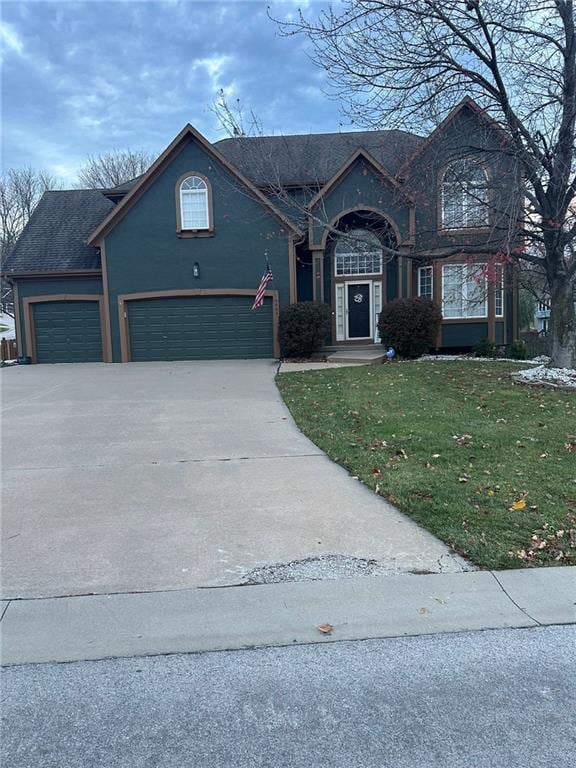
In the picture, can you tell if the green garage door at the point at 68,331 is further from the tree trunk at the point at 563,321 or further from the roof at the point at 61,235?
the tree trunk at the point at 563,321

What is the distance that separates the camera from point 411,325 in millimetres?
16375

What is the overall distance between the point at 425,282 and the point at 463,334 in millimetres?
2185

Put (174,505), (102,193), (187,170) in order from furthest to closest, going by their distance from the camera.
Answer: (102,193) → (187,170) → (174,505)

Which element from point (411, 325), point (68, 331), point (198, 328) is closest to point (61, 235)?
point (68, 331)

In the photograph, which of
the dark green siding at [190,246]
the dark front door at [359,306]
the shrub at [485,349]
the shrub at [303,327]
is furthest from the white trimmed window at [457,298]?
the dark green siding at [190,246]

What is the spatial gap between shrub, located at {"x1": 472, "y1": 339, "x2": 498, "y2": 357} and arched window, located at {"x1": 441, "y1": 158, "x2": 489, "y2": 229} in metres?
6.00

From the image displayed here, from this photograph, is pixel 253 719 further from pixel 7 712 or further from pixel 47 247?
pixel 47 247

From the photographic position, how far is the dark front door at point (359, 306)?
64.2ft

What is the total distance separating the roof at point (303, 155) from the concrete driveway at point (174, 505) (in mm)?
11321

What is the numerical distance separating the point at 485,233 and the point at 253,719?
14.4 metres

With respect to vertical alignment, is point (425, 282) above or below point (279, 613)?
above

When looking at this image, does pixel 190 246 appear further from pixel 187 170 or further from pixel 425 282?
pixel 425 282

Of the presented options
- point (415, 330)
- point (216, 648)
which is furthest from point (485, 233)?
point (216, 648)

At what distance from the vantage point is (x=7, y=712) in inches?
105
